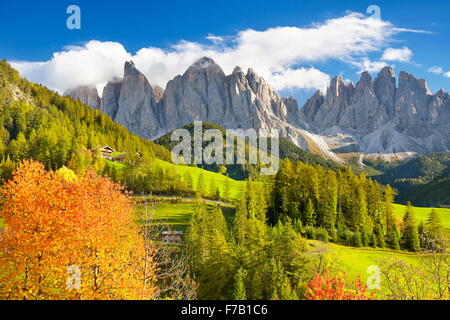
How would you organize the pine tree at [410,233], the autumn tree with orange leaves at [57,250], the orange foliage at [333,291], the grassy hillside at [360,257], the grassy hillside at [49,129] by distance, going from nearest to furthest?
the orange foliage at [333,291] → the autumn tree with orange leaves at [57,250] → the grassy hillside at [360,257] → the pine tree at [410,233] → the grassy hillside at [49,129]

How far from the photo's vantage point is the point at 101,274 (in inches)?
763

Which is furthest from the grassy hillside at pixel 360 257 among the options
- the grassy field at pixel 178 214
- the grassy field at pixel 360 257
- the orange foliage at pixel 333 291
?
the orange foliage at pixel 333 291

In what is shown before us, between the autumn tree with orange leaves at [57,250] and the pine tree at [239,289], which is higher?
the autumn tree with orange leaves at [57,250]

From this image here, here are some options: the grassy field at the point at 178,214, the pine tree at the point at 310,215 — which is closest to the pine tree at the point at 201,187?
the grassy field at the point at 178,214

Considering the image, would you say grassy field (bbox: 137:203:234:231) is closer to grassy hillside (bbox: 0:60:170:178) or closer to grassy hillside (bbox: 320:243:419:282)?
grassy hillside (bbox: 320:243:419:282)

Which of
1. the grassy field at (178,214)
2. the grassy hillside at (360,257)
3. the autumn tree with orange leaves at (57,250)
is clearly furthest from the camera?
the grassy field at (178,214)

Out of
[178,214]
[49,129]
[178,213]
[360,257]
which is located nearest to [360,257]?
[360,257]

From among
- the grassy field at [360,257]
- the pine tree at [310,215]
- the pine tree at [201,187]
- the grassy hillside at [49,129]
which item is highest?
the grassy hillside at [49,129]

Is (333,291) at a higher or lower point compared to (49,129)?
lower

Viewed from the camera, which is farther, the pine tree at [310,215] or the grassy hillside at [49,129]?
the grassy hillside at [49,129]

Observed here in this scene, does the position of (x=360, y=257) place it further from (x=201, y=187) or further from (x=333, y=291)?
(x=333, y=291)

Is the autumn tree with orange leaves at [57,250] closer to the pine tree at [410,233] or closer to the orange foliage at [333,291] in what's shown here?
the orange foliage at [333,291]
